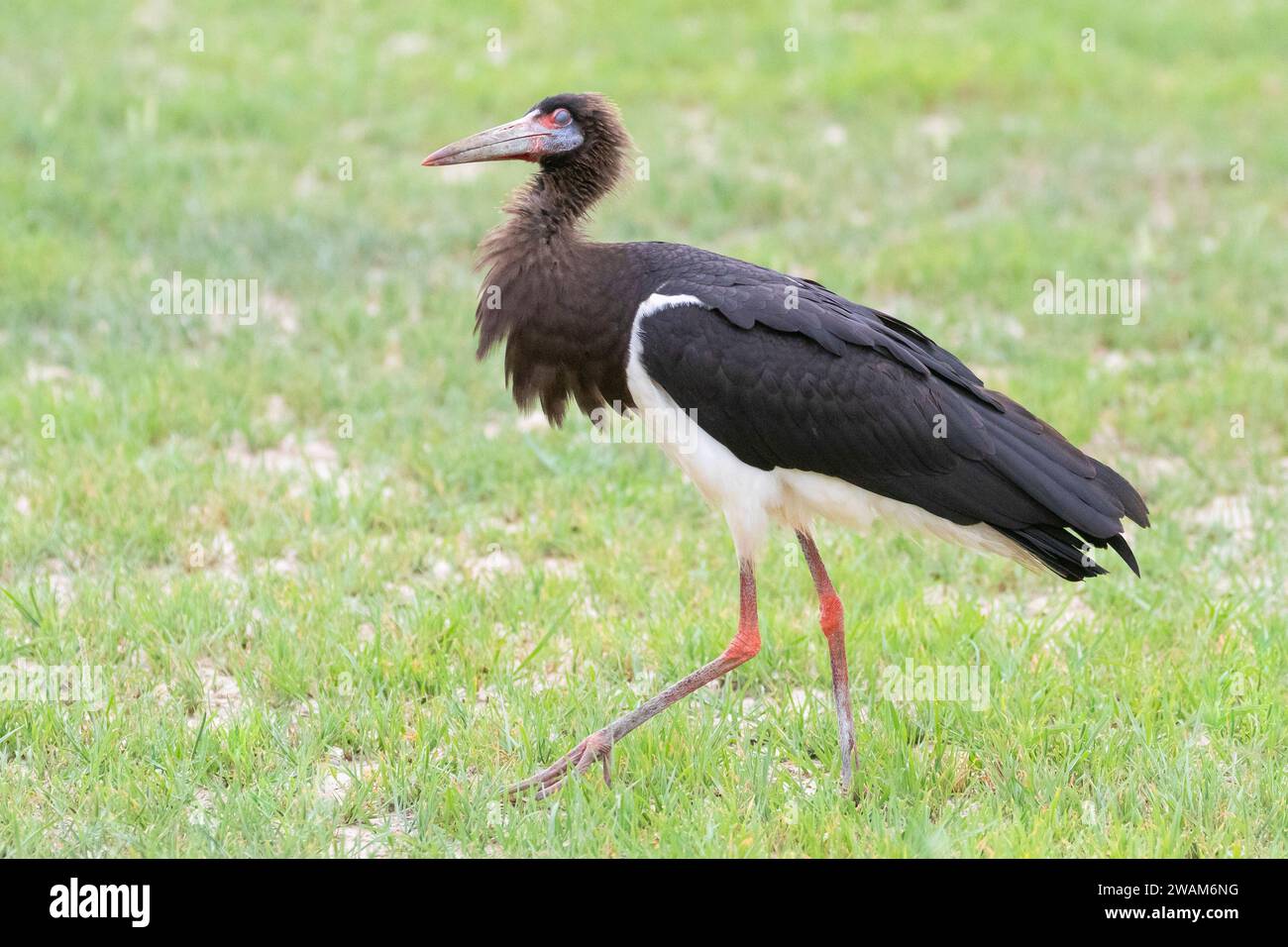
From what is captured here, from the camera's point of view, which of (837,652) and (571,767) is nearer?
(571,767)

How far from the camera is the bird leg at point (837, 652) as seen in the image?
4289 mm

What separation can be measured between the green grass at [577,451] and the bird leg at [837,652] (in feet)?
0.36

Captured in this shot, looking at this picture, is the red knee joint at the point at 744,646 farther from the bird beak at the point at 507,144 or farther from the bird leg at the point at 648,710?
the bird beak at the point at 507,144

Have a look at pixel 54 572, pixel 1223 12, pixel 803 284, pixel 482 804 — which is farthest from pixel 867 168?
pixel 482 804

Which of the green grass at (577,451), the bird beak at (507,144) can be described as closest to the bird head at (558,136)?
the bird beak at (507,144)

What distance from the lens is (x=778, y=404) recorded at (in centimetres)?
434

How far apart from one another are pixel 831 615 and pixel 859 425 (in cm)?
61

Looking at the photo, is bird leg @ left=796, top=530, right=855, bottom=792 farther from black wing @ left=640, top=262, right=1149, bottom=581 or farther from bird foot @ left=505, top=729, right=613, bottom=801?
bird foot @ left=505, top=729, right=613, bottom=801

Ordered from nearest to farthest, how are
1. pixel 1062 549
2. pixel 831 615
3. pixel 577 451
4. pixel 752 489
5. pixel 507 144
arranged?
pixel 1062 549 → pixel 752 489 → pixel 831 615 → pixel 507 144 → pixel 577 451

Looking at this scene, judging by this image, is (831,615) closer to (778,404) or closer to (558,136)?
(778,404)

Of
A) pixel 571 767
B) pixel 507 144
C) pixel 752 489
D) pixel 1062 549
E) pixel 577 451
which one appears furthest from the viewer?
pixel 577 451

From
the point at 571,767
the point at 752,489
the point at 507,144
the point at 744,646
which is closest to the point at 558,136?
the point at 507,144

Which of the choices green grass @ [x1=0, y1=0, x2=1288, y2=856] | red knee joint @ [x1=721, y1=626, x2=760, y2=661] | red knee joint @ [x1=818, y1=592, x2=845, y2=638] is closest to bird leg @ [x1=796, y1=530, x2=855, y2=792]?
red knee joint @ [x1=818, y1=592, x2=845, y2=638]
